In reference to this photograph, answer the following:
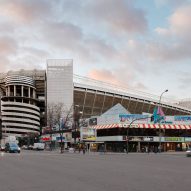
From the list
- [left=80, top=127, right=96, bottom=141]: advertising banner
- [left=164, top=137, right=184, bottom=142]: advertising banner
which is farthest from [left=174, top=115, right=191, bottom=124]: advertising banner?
[left=80, top=127, right=96, bottom=141]: advertising banner

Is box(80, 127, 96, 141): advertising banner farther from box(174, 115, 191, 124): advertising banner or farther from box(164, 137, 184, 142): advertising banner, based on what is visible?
box(174, 115, 191, 124): advertising banner

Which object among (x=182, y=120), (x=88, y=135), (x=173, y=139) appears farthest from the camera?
(x=182, y=120)

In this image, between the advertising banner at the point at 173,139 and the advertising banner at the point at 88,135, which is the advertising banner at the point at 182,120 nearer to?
the advertising banner at the point at 173,139

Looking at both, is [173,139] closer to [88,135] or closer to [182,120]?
[182,120]

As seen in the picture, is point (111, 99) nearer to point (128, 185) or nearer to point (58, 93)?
point (58, 93)

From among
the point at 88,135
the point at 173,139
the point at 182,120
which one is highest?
the point at 182,120

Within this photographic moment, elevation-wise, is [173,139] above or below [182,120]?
below

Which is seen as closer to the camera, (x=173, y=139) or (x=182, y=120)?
(x=173, y=139)

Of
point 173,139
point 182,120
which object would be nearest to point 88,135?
point 173,139

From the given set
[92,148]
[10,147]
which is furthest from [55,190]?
[92,148]

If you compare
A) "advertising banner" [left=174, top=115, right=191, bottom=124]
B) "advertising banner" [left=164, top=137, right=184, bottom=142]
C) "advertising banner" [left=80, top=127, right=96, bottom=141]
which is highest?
"advertising banner" [left=174, top=115, right=191, bottom=124]

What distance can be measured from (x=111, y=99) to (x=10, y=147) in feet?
381

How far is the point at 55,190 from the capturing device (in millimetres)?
13609

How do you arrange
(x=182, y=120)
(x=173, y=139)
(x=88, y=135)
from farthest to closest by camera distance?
(x=182, y=120)
(x=88, y=135)
(x=173, y=139)
